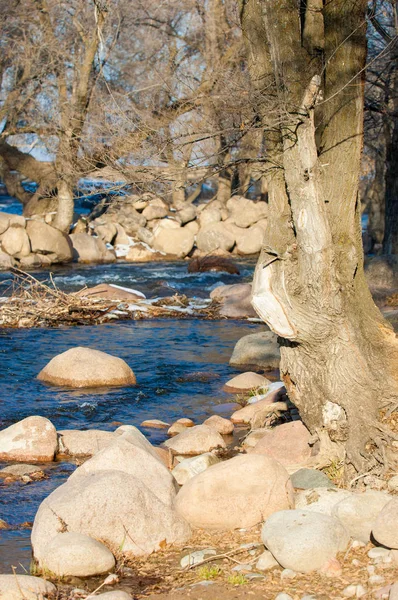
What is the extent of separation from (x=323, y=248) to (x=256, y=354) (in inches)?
234

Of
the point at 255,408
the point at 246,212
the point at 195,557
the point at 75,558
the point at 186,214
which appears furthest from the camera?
the point at 186,214

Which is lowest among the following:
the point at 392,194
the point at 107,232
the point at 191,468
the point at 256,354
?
the point at 191,468

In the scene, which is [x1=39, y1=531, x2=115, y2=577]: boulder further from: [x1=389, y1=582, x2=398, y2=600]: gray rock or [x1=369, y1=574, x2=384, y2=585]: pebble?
[x1=389, y1=582, x2=398, y2=600]: gray rock

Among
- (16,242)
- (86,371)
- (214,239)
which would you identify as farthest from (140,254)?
(86,371)

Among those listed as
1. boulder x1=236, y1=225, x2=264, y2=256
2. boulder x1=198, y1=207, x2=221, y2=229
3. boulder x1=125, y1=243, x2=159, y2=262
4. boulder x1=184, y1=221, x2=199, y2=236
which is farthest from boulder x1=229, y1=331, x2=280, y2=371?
boulder x1=198, y1=207, x2=221, y2=229

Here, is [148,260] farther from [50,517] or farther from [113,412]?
[50,517]

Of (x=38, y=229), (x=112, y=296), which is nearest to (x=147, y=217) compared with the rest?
(x=38, y=229)

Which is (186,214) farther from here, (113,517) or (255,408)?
(113,517)

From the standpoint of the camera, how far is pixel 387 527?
436cm

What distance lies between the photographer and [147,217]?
2689cm

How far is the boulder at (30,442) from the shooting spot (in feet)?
22.4

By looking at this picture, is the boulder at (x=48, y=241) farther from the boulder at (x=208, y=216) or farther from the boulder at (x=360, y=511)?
the boulder at (x=360, y=511)

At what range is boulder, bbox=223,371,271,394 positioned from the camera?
968 centimetres

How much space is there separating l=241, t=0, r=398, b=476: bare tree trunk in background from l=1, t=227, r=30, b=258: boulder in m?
16.2
